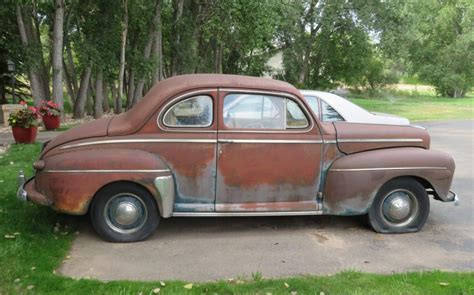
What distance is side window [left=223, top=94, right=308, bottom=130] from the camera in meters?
5.11

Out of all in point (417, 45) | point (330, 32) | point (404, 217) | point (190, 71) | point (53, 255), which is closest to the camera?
point (53, 255)

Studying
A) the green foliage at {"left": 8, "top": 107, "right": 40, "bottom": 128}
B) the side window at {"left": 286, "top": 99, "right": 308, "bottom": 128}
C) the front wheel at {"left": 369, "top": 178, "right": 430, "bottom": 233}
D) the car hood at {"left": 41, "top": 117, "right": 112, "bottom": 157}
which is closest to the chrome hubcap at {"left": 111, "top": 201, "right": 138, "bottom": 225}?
the car hood at {"left": 41, "top": 117, "right": 112, "bottom": 157}

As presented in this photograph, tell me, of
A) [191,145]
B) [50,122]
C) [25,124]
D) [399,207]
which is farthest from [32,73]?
[399,207]

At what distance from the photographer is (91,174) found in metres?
4.79

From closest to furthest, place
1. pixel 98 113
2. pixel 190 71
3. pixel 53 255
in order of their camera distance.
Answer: pixel 53 255, pixel 98 113, pixel 190 71

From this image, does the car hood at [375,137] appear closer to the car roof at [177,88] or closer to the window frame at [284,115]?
the window frame at [284,115]

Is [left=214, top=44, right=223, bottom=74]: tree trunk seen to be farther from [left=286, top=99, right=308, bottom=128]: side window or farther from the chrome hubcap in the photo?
the chrome hubcap

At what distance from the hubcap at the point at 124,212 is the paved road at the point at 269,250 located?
21cm

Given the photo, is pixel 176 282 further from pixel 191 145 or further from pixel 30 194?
pixel 30 194

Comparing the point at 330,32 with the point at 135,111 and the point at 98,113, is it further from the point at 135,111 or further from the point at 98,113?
the point at 135,111

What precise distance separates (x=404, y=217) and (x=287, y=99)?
6.67 ft

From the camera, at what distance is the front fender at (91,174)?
15.7 feet

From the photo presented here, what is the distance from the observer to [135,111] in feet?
17.1

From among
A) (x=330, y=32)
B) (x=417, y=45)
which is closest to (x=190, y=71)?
(x=330, y=32)
